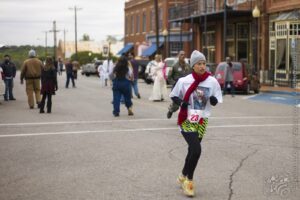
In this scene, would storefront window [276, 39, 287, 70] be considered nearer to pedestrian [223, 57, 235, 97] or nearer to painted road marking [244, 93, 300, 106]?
painted road marking [244, 93, 300, 106]

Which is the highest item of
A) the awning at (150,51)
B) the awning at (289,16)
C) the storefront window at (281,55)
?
the awning at (289,16)

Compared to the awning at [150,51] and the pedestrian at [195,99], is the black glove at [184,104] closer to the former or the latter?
the pedestrian at [195,99]

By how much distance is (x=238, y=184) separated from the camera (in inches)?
315

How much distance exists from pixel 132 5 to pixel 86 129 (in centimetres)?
5457

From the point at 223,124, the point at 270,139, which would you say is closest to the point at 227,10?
the point at 223,124

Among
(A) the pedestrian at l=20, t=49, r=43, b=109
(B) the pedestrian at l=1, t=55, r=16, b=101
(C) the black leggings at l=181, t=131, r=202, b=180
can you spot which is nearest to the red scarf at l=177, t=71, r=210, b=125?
(C) the black leggings at l=181, t=131, r=202, b=180

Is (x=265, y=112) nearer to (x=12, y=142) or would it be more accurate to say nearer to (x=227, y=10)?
(x=12, y=142)

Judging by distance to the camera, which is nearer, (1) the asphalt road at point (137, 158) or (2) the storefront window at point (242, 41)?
(1) the asphalt road at point (137, 158)

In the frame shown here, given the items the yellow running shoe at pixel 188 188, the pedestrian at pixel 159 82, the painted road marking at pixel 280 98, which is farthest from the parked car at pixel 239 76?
the yellow running shoe at pixel 188 188

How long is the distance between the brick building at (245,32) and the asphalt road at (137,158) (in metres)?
11.2

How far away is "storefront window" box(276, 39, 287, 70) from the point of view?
114 ft

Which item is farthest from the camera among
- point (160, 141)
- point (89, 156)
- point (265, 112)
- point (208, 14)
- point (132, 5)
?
point (132, 5)

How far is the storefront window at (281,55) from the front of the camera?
3467cm

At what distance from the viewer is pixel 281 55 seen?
115ft
